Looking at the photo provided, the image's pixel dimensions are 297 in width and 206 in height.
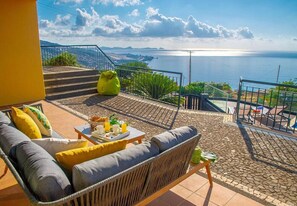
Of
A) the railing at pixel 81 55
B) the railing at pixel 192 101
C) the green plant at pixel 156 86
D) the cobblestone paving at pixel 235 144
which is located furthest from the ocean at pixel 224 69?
the cobblestone paving at pixel 235 144

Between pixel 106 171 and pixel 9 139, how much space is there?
1.00 m

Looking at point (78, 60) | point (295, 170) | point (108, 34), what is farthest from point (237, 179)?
point (108, 34)

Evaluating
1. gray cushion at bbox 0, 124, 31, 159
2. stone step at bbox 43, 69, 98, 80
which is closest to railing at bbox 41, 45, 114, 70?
stone step at bbox 43, 69, 98, 80

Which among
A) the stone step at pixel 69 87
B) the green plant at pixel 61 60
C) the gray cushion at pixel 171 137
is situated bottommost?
the stone step at pixel 69 87

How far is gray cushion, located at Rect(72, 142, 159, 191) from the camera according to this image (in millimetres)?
1395

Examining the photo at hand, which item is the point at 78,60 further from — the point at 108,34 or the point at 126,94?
the point at 108,34

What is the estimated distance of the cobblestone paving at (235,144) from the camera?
9.20 ft

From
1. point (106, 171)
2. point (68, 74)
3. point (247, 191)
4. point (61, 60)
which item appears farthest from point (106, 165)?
point (61, 60)

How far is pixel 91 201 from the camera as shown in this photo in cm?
143

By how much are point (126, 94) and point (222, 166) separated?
5.03 metres

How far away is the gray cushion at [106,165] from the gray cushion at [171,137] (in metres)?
0.08

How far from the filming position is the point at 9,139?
1.91m

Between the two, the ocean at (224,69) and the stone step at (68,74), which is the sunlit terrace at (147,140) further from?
the ocean at (224,69)

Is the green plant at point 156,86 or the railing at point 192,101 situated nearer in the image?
the green plant at point 156,86
